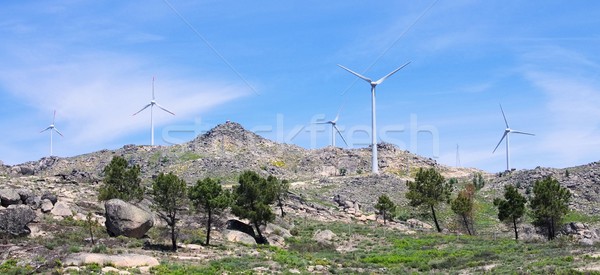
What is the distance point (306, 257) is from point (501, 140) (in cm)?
11154

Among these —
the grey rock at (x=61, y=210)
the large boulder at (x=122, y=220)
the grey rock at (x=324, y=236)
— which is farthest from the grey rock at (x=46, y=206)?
the grey rock at (x=324, y=236)

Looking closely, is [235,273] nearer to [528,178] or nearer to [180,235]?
[180,235]

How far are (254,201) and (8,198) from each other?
89.8 feet

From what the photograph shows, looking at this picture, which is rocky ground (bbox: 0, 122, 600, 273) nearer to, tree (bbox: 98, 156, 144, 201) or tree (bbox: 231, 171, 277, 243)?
tree (bbox: 98, 156, 144, 201)

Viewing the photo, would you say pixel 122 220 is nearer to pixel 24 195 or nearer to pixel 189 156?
pixel 24 195

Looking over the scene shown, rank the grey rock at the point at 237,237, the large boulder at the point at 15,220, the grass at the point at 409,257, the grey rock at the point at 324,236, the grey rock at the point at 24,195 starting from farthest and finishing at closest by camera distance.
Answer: the grey rock at the point at 324,236 < the grey rock at the point at 237,237 < the grey rock at the point at 24,195 < the large boulder at the point at 15,220 < the grass at the point at 409,257

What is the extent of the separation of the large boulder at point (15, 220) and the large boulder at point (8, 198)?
230 inches

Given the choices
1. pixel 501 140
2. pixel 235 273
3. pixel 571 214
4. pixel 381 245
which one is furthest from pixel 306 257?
pixel 501 140

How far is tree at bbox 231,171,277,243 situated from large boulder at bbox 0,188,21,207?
23.9 metres

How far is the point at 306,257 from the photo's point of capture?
65250 mm

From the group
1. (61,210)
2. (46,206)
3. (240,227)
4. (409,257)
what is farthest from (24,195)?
(409,257)

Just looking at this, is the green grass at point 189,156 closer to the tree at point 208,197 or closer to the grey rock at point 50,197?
the grey rock at point 50,197

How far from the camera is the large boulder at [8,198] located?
6912 cm

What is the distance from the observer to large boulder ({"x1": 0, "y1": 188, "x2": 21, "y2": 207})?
69.1 m
